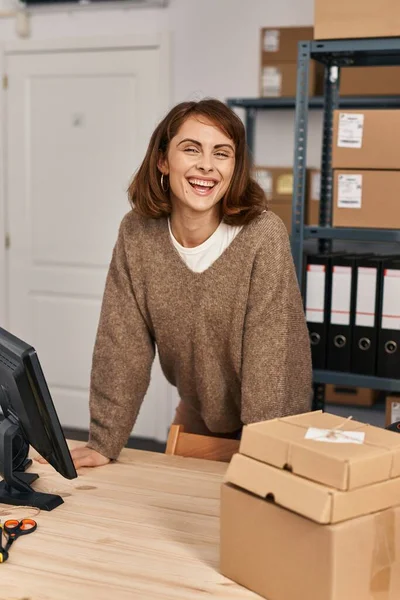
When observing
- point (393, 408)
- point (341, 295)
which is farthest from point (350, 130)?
point (393, 408)

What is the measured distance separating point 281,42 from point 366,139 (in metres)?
1.39

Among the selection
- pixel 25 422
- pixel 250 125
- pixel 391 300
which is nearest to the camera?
pixel 25 422

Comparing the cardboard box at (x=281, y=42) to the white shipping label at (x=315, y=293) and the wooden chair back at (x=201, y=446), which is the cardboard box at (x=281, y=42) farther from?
the wooden chair back at (x=201, y=446)

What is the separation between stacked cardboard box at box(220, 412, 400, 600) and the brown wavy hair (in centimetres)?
81

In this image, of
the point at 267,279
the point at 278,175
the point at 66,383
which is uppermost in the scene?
the point at 278,175

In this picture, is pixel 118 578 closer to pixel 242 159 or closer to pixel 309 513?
pixel 309 513

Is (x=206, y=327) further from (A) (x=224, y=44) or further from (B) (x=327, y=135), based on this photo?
(A) (x=224, y=44)

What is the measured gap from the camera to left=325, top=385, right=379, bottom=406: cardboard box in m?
3.28

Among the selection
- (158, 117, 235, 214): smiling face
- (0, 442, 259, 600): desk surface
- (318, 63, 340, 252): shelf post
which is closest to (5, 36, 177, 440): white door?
(318, 63, 340, 252): shelf post

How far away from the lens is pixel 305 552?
1.08 meters

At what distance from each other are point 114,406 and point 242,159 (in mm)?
674

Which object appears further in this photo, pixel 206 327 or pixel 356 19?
pixel 356 19

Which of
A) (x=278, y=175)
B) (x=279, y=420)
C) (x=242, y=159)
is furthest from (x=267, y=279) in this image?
(x=278, y=175)

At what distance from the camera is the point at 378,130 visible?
2416mm
